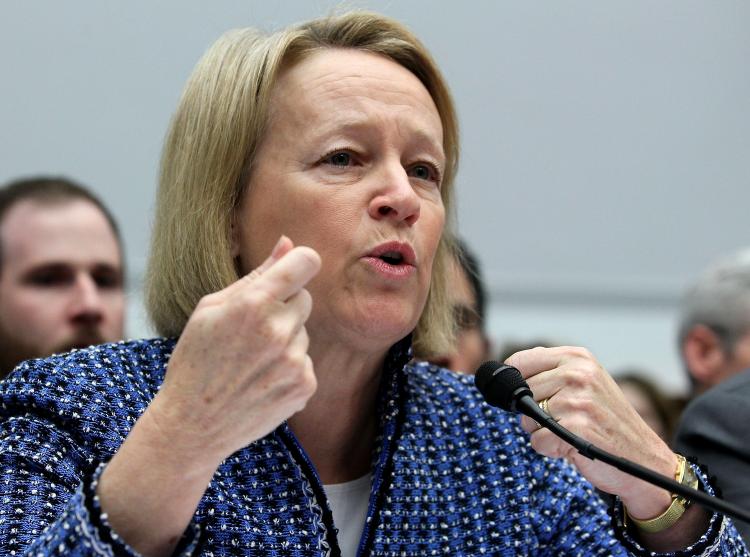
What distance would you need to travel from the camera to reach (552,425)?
1341mm

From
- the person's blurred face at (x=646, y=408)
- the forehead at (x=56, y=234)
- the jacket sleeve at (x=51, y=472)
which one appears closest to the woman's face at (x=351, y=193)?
the jacket sleeve at (x=51, y=472)

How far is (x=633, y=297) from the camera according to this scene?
4441mm

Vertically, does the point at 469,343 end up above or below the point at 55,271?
below

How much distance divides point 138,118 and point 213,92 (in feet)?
6.52

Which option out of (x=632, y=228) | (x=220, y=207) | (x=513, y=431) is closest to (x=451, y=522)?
(x=513, y=431)

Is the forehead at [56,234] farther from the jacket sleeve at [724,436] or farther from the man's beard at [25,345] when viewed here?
the jacket sleeve at [724,436]

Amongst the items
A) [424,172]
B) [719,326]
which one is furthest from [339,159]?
[719,326]

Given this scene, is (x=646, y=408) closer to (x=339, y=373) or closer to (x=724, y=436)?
(x=724, y=436)

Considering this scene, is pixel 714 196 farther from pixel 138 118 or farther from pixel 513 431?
pixel 513 431

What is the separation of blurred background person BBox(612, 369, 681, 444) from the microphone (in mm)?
2275

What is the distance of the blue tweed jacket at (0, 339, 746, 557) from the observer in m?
1.36

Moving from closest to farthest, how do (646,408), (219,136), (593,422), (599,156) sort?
(593,422)
(219,136)
(646,408)
(599,156)

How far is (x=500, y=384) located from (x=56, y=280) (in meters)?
1.70

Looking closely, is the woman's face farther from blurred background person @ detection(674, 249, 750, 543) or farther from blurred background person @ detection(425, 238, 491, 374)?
blurred background person @ detection(674, 249, 750, 543)
